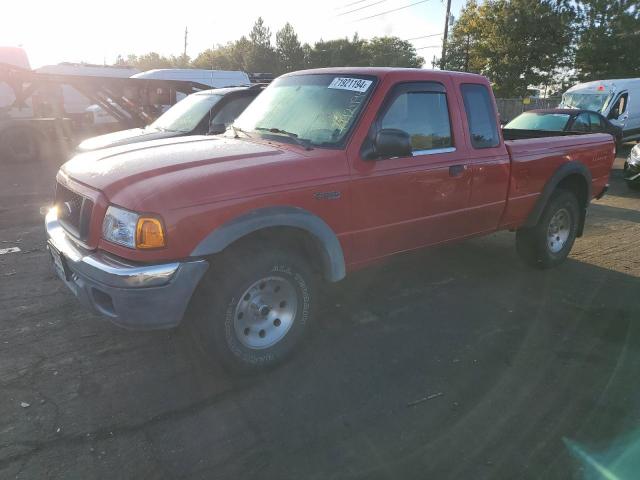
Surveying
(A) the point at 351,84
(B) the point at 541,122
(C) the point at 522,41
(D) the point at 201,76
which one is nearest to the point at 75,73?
(D) the point at 201,76

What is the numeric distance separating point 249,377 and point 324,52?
238 feet

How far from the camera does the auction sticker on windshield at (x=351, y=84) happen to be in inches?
144

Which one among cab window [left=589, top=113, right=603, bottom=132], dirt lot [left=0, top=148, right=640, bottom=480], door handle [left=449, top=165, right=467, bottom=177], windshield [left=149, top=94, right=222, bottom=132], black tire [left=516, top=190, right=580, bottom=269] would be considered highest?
windshield [left=149, top=94, right=222, bottom=132]

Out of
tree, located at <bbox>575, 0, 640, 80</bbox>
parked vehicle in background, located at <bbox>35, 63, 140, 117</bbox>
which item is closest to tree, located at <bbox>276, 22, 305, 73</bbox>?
tree, located at <bbox>575, 0, 640, 80</bbox>

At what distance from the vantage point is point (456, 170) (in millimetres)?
4102

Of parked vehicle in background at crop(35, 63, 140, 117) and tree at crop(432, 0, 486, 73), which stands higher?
tree at crop(432, 0, 486, 73)

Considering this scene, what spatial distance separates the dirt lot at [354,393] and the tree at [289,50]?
6680cm

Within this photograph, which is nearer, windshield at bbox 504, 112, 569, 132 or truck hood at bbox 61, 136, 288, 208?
truck hood at bbox 61, 136, 288, 208

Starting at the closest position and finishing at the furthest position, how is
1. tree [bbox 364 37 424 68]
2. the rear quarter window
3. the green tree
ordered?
the rear quarter window
the green tree
tree [bbox 364 37 424 68]

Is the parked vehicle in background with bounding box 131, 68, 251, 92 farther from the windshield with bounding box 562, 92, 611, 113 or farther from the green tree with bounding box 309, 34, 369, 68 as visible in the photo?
the green tree with bounding box 309, 34, 369, 68

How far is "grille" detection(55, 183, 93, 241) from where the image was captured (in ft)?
9.95

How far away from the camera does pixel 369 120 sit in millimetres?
3527

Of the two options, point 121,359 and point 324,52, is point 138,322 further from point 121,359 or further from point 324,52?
point 324,52

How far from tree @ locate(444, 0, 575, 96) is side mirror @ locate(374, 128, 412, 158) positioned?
90.9 ft
